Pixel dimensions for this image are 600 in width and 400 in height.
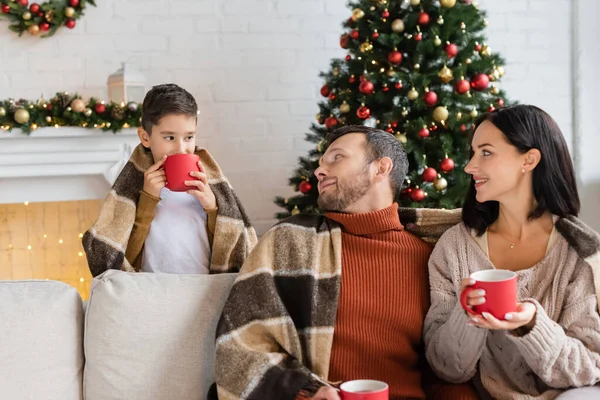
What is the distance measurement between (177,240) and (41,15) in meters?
2.16

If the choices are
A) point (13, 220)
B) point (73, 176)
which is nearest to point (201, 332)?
point (73, 176)

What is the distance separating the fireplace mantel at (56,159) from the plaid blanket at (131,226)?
4.84 feet

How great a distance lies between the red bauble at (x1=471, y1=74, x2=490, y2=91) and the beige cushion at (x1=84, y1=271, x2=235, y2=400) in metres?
1.81

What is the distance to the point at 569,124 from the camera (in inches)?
173

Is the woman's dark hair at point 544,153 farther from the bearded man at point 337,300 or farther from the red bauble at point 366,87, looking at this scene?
the red bauble at point 366,87

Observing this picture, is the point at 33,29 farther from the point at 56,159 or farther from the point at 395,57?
the point at 395,57

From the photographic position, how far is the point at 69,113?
3.65m

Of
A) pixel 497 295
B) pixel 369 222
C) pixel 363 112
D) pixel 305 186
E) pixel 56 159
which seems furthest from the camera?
pixel 56 159

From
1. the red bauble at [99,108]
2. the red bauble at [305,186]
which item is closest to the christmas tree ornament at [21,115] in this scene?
the red bauble at [99,108]

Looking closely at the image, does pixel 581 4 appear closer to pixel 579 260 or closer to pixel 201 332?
pixel 579 260

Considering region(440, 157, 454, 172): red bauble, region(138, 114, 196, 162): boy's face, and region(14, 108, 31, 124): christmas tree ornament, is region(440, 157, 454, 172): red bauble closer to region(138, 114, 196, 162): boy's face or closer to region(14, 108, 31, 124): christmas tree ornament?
region(138, 114, 196, 162): boy's face

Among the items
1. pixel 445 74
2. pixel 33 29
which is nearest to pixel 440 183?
pixel 445 74

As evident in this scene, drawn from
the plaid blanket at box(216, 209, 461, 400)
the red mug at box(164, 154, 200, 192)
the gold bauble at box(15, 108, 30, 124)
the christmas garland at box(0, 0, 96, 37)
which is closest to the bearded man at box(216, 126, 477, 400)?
the plaid blanket at box(216, 209, 461, 400)

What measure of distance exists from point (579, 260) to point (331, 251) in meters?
0.64
